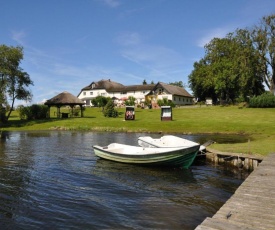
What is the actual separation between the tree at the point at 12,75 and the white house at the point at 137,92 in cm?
4344

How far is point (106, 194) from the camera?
13.2 meters

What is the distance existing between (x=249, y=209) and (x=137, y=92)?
9516 cm

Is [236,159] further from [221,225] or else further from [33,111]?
[33,111]

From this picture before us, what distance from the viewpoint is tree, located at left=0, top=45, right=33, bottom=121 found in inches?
2112

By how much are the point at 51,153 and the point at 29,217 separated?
14353 mm

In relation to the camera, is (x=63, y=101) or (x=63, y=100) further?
(x=63, y=100)

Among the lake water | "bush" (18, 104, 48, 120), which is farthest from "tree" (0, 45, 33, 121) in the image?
the lake water

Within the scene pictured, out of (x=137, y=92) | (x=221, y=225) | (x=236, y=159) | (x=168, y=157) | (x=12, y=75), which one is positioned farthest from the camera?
(x=137, y=92)

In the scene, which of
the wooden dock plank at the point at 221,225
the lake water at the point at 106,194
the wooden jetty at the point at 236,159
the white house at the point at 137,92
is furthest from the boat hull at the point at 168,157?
the white house at the point at 137,92

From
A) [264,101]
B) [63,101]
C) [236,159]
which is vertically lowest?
[236,159]

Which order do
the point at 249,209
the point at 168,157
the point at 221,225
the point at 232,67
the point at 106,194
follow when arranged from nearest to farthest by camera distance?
the point at 221,225, the point at 249,209, the point at 106,194, the point at 168,157, the point at 232,67

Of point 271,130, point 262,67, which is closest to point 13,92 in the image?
point 271,130

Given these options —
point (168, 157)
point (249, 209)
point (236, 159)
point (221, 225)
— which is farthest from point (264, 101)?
point (221, 225)

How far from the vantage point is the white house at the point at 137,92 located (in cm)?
9422
